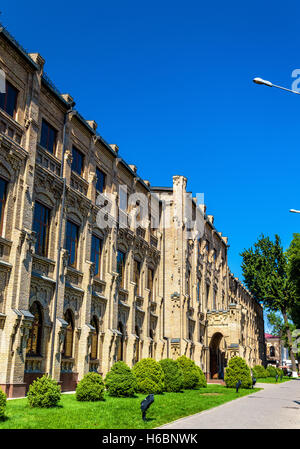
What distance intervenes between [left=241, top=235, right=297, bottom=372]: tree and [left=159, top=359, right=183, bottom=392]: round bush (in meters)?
37.6

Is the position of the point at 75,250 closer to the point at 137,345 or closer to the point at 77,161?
the point at 77,161

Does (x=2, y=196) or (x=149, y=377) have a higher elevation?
(x=2, y=196)

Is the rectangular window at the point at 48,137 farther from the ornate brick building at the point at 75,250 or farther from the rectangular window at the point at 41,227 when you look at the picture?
the rectangular window at the point at 41,227

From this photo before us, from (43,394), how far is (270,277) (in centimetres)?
5156

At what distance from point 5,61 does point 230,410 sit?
660 inches

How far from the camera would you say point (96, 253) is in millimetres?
26297

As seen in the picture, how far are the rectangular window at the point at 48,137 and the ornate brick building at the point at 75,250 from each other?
0.06m

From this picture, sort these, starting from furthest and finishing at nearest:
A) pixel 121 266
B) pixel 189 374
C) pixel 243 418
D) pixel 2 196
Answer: pixel 121 266, pixel 189 374, pixel 2 196, pixel 243 418

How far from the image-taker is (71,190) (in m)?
23.0

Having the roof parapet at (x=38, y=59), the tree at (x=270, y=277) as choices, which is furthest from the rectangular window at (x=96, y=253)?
the tree at (x=270, y=277)

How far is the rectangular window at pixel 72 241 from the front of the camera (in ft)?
76.0

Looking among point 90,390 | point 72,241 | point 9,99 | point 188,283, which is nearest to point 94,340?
A: point 72,241

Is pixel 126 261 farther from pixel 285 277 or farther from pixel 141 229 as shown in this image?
pixel 285 277
